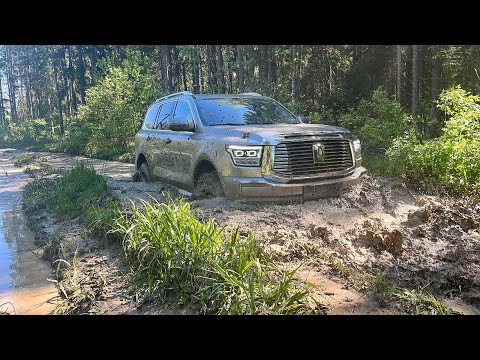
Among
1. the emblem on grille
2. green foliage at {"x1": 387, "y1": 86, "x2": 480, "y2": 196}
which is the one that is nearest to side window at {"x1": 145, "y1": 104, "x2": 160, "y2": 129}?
the emblem on grille

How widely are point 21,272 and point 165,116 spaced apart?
3.47 m

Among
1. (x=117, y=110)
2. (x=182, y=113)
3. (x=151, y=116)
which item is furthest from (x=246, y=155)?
(x=117, y=110)

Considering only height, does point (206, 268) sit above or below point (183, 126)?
below

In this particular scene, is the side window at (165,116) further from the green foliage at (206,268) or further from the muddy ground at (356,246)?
the green foliage at (206,268)

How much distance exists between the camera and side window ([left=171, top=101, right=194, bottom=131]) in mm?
6447

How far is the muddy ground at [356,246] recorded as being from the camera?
3.43 metres

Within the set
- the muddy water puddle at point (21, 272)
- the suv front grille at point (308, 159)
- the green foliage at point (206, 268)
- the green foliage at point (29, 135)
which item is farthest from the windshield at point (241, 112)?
the green foliage at point (29, 135)

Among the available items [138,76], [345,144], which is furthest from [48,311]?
[138,76]

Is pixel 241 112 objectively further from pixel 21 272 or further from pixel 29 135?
pixel 29 135

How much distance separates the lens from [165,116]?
7551 mm

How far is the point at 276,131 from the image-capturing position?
5.50 metres

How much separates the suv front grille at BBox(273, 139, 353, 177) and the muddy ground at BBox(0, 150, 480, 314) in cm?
39

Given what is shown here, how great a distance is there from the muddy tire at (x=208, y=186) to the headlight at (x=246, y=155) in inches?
21.2

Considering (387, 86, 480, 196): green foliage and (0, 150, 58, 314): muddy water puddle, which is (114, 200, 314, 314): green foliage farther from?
(387, 86, 480, 196): green foliage
